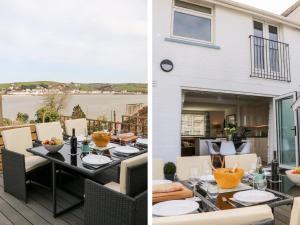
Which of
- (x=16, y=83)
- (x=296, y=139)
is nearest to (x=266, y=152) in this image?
(x=296, y=139)

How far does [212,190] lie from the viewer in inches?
55.1

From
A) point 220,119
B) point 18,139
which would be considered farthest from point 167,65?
point 18,139

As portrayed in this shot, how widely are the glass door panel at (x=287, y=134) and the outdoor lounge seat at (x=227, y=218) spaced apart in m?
1.28

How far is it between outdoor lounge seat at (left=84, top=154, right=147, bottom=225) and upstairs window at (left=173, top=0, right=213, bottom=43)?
81 cm

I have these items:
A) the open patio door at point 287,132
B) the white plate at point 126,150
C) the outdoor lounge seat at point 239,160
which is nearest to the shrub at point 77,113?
the white plate at point 126,150

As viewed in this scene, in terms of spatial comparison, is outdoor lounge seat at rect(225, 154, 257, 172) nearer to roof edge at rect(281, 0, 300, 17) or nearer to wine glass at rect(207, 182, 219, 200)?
wine glass at rect(207, 182, 219, 200)

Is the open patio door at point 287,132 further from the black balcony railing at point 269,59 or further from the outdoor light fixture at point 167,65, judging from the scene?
the outdoor light fixture at point 167,65

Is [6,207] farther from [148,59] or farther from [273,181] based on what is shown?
[273,181]

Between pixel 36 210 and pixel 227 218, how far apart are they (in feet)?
4.33

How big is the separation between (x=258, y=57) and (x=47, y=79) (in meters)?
1.33

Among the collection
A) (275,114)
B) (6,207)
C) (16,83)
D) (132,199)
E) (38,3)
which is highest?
(38,3)

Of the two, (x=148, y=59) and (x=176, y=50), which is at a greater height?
(x=176, y=50)

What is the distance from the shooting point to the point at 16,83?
1.49 meters

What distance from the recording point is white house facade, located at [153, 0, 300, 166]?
1.80 m
